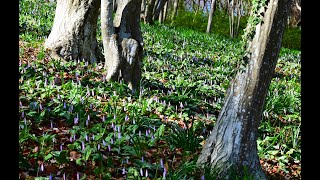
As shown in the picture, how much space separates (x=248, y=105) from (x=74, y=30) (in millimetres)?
4751

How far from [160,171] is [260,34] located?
1.73 metres

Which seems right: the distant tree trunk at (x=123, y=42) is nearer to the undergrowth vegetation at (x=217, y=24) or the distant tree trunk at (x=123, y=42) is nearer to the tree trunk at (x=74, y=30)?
the tree trunk at (x=74, y=30)

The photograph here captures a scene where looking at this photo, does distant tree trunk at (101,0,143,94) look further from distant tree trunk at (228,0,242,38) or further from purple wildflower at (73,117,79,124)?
distant tree trunk at (228,0,242,38)

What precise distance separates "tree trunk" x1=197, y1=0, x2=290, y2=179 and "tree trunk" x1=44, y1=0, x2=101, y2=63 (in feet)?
14.6

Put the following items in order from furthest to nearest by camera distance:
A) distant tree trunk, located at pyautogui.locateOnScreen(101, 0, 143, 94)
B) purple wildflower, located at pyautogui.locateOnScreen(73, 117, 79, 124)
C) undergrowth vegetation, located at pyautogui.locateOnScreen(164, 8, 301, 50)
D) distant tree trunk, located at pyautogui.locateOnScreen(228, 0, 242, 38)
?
undergrowth vegetation, located at pyautogui.locateOnScreen(164, 8, 301, 50)
distant tree trunk, located at pyautogui.locateOnScreen(228, 0, 242, 38)
distant tree trunk, located at pyautogui.locateOnScreen(101, 0, 143, 94)
purple wildflower, located at pyautogui.locateOnScreen(73, 117, 79, 124)

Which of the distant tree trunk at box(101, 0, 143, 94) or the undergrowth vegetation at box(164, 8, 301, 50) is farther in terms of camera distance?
the undergrowth vegetation at box(164, 8, 301, 50)

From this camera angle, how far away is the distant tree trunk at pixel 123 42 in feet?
20.6

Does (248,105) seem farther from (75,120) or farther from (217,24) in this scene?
(217,24)

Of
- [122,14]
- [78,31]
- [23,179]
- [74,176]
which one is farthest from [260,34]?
[78,31]

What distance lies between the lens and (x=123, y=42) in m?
6.29

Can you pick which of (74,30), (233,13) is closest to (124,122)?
(74,30)

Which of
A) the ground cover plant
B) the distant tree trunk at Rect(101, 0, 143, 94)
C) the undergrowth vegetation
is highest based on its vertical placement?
the undergrowth vegetation

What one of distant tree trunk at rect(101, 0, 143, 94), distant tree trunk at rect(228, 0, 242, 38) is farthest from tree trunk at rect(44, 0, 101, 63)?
distant tree trunk at rect(228, 0, 242, 38)

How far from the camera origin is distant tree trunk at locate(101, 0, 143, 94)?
6.27 meters
